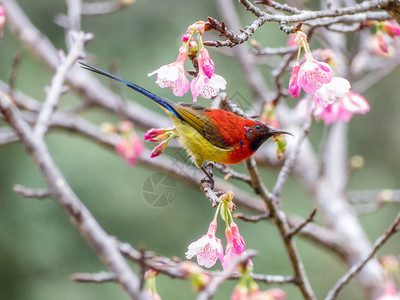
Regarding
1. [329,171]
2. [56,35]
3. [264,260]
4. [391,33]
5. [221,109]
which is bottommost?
[264,260]

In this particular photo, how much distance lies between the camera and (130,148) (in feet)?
8.81

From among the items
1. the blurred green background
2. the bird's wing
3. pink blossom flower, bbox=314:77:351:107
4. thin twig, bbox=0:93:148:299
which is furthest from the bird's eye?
the blurred green background

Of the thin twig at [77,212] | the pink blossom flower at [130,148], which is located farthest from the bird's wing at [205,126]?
the pink blossom flower at [130,148]

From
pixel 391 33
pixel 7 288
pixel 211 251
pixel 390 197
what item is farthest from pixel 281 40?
pixel 211 251

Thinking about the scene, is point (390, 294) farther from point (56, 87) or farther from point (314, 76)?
point (56, 87)

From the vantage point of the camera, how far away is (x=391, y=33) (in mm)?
1498

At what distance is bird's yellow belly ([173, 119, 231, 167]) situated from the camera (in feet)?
5.08

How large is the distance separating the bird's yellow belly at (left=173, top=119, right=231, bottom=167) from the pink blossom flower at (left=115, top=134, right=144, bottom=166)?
1.12m

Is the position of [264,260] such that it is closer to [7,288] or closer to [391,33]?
[7,288]

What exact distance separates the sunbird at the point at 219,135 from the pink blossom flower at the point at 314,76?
34 cm

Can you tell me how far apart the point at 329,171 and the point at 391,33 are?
162 cm

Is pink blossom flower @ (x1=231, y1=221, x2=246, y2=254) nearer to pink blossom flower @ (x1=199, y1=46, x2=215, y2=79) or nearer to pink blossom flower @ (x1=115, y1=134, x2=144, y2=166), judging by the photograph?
pink blossom flower @ (x1=199, y1=46, x2=215, y2=79)

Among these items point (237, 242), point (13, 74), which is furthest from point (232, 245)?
point (13, 74)

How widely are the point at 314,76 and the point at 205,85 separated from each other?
26 cm
